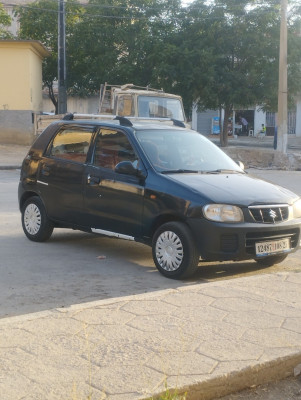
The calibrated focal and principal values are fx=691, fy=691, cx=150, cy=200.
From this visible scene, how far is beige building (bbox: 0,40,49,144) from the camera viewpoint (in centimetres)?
3042

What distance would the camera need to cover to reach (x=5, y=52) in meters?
30.4

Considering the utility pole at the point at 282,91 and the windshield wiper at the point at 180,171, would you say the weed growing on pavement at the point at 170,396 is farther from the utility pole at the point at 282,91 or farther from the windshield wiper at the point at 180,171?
the utility pole at the point at 282,91

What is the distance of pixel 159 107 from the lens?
70.7 feet

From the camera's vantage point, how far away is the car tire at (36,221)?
30.8 feet

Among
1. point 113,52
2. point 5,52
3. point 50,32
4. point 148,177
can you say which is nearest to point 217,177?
point 148,177

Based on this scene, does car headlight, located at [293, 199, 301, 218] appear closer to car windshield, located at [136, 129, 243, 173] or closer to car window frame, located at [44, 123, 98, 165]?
car windshield, located at [136, 129, 243, 173]

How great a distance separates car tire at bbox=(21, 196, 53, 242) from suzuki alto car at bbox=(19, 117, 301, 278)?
0.05 ft

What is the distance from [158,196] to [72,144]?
77.6 inches

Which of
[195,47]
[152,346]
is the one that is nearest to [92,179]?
[152,346]

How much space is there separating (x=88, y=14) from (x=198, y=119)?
21.3 metres

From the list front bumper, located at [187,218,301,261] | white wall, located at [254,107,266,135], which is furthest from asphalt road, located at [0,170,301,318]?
white wall, located at [254,107,266,135]

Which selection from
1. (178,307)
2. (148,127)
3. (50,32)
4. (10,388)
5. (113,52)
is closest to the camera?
(10,388)

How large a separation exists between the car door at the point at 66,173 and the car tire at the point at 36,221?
14cm

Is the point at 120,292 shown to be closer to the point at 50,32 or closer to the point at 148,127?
the point at 148,127
